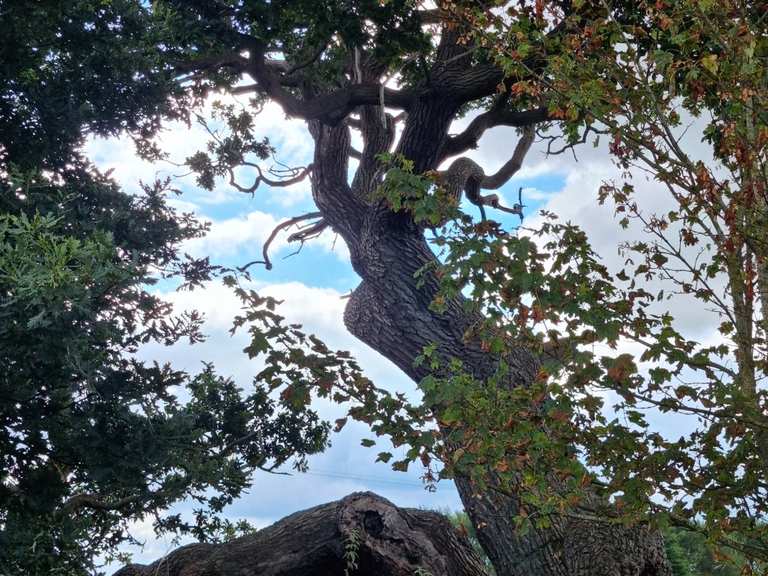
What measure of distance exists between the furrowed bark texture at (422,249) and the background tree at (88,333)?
202 centimetres

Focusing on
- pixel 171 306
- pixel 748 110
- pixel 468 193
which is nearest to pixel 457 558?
pixel 171 306

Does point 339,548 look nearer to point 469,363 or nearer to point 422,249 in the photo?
point 469,363

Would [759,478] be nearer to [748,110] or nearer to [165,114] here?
[748,110]

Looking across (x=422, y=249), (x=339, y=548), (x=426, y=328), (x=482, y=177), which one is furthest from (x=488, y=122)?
(x=339, y=548)

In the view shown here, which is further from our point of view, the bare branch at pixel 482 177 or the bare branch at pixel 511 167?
the bare branch at pixel 511 167

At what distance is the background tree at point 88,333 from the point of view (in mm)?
6949

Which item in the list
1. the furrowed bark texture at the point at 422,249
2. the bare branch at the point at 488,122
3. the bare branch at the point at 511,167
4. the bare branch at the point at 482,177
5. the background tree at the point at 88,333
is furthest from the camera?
the bare branch at the point at 511,167

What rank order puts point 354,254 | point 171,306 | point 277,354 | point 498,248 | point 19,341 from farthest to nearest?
1. point 354,254
2. point 171,306
3. point 19,341
4. point 277,354
5. point 498,248

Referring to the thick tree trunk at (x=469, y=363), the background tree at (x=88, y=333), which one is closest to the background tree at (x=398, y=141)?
the thick tree trunk at (x=469, y=363)

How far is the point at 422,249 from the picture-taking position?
1122 centimetres

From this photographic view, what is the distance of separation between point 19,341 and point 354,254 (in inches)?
216

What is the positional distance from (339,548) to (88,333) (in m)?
3.33

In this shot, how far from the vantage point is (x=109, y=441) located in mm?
7754

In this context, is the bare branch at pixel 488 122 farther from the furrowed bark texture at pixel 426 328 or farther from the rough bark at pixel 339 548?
the rough bark at pixel 339 548
